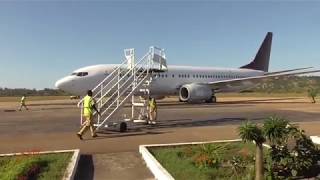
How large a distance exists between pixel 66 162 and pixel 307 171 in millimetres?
5002

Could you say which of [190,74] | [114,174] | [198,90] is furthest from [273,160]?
[190,74]

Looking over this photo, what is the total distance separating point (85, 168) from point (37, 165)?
105 cm

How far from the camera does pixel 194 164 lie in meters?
8.38

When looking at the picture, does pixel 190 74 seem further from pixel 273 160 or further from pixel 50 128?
pixel 273 160

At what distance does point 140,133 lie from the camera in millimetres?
14992

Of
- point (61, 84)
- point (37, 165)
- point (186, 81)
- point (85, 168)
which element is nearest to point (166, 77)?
point (186, 81)

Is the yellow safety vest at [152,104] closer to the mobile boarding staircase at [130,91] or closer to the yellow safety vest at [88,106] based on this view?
the mobile boarding staircase at [130,91]

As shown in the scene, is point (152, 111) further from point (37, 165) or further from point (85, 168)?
point (37, 165)

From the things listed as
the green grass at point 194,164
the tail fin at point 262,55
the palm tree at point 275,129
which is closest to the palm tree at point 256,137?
the palm tree at point 275,129

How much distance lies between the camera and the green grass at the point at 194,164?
7.37m

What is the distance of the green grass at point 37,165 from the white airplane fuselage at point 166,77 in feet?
38.9

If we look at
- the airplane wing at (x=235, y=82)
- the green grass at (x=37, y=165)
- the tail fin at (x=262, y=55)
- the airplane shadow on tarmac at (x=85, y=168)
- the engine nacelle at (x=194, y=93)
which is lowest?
the airplane shadow on tarmac at (x=85, y=168)

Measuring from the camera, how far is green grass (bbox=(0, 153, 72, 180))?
7365 mm

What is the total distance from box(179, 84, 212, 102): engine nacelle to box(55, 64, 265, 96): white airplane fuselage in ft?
5.34
